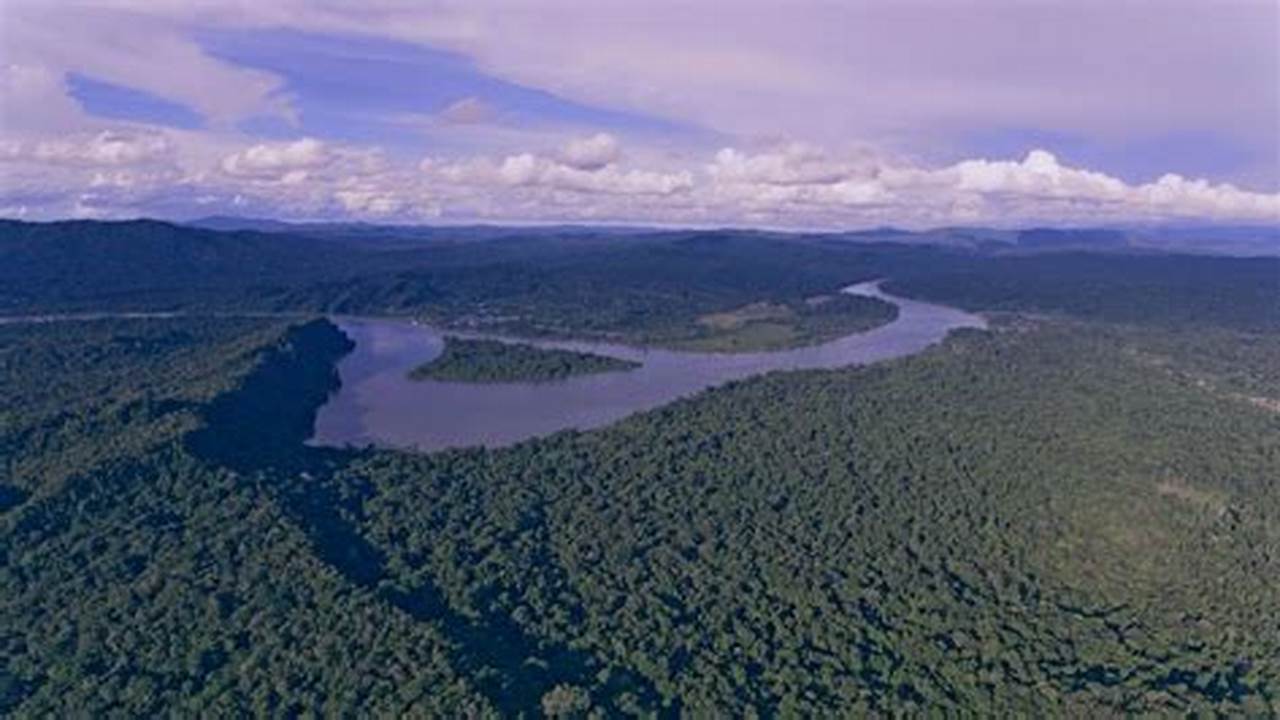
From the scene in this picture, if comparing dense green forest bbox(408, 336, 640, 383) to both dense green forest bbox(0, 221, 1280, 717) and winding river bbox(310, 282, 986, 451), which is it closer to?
winding river bbox(310, 282, 986, 451)

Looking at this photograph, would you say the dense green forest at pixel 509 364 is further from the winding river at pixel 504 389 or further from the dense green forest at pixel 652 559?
the dense green forest at pixel 652 559

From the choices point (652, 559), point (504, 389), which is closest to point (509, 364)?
point (504, 389)

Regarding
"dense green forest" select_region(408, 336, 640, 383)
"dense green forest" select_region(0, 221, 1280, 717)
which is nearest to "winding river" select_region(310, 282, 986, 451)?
"dense green forest" select_region(408, 336, 640, 383)

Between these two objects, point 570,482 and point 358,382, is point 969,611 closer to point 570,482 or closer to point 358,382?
point 570,482

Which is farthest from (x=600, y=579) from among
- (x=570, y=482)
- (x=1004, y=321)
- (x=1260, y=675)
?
(x=1004, y=321)

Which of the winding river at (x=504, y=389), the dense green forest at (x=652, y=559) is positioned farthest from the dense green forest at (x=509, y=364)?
the dense green forest at (x=652, y=559)

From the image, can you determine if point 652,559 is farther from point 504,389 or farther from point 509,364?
point 509,364
